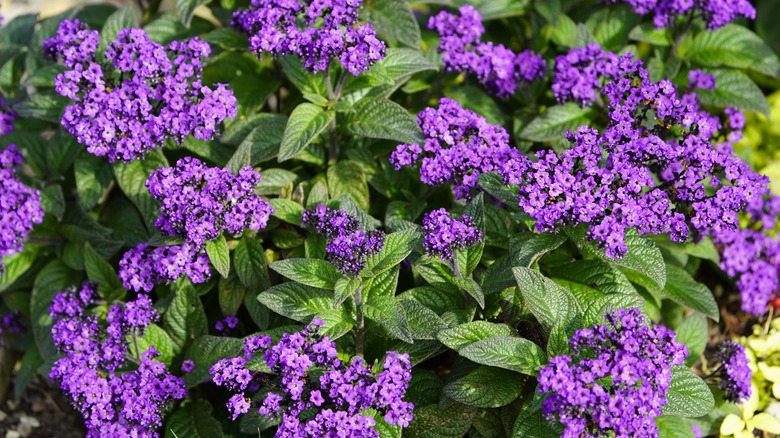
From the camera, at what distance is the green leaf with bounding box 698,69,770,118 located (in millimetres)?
5551

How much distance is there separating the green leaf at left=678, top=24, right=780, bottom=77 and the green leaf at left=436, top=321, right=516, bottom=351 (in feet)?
9.26

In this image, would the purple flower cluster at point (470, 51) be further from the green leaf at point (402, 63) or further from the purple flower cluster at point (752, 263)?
the purple flower cluster at point (752, 263)

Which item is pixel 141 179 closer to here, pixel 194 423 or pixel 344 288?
pixel 194 423

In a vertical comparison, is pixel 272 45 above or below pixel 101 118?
above

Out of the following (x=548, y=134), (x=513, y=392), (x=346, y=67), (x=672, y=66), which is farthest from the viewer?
(x=672, y=66)

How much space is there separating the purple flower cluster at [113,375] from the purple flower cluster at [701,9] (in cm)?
364

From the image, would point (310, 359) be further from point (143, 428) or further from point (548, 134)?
point (548, 134)

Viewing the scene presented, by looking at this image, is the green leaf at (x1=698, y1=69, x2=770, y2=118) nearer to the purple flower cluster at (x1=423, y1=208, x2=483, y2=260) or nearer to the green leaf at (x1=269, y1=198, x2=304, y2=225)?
the purple flower cluster at (x1=423, y1=208, x2=483, y2=260)

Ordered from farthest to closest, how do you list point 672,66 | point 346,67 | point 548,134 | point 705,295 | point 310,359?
point 672,66, point 548,134, point 705,295, point 346,67, point 310,359

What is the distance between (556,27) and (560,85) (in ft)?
3.06

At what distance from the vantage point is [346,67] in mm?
4352

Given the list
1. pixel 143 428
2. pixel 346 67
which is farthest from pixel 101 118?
pixel 143 428

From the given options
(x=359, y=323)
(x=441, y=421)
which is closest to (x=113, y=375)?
(x=359, y=323)

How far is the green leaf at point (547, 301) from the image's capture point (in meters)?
3.97
